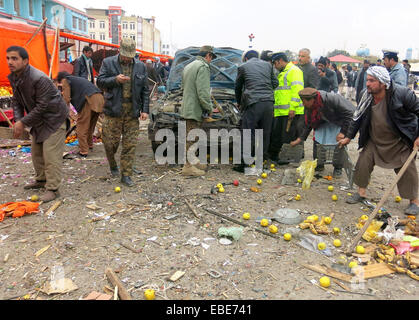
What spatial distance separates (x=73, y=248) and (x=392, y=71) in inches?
281

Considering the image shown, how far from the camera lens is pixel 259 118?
6.01m

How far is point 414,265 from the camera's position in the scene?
3248mm

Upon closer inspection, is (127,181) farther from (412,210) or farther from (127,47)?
(412,210)

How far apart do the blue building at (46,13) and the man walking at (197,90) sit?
17.2 m

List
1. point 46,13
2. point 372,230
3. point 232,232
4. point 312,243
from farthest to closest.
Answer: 1. point 46,13
2. point 372,230
3. point 232,232
4. point 312,243

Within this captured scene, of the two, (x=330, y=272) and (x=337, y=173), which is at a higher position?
(x=337, y=173)

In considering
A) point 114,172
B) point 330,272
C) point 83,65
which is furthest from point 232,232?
point 83,65

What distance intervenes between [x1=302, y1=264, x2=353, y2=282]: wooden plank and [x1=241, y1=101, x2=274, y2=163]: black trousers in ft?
10.7

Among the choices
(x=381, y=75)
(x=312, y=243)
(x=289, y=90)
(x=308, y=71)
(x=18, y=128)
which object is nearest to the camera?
(x=312, y=243)

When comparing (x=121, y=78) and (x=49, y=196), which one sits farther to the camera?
(x=121, y=78)

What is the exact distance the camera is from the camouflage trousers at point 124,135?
5227 mm

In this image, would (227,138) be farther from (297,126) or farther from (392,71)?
(392,71)

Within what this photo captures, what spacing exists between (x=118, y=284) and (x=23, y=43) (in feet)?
28.6
